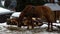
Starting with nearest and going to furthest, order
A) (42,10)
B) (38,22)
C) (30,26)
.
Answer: (42,10) < (30,26) < (38,22)

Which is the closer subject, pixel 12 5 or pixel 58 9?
pixel 58 9

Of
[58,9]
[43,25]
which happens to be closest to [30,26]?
[43,25]

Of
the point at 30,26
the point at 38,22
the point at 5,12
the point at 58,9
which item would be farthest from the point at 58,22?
the point at 5,12

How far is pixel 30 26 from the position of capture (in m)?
2.26

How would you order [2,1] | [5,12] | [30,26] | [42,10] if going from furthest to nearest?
[2,1], [5,12], [30,26], [42,10]

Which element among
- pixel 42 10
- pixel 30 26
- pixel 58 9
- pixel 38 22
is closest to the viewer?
pixel 42 10

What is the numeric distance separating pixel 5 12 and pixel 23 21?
2.15 ft

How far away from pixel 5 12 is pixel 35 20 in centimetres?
67

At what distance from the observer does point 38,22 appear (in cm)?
242

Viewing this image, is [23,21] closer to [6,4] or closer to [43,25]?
[43,25]

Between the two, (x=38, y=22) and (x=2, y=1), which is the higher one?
(x=2, y=1)

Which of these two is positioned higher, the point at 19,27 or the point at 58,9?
the point at 58,9

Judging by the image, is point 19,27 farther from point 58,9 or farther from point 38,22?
point 58,9

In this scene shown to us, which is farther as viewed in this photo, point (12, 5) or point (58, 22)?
point (12, 5)
